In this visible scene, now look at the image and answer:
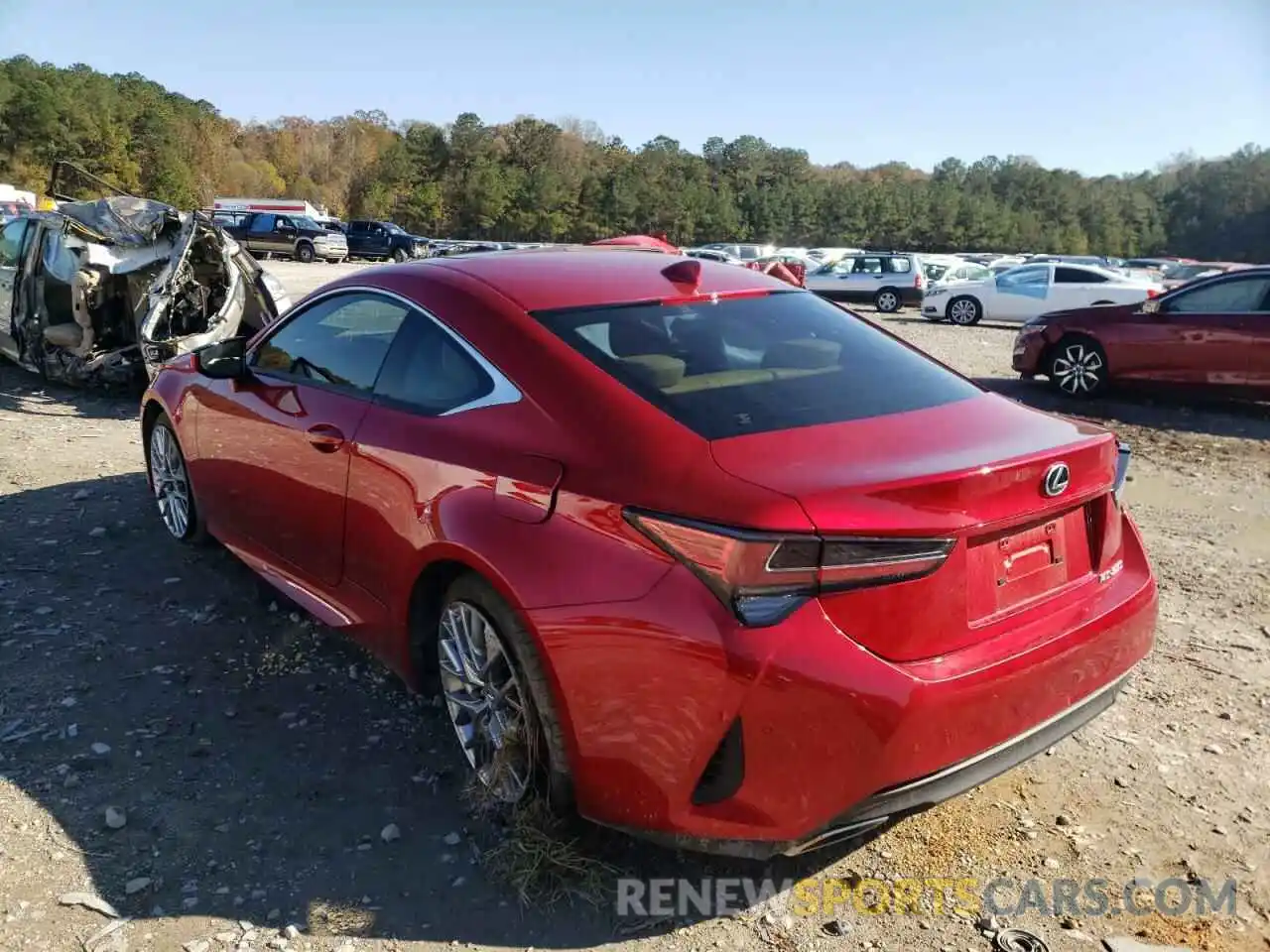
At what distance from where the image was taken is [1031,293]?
20.5m

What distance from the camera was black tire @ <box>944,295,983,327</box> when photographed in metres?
20.8

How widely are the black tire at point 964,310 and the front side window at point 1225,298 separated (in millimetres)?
10930

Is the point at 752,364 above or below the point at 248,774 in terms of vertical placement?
above

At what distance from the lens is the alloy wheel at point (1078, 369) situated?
34.6 feet

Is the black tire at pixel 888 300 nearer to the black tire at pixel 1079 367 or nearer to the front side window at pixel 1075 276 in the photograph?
the front side window at pixel 1075 276

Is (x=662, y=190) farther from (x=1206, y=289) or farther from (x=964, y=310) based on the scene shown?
(x=1206, y=289)

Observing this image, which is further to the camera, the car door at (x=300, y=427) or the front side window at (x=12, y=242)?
the front side window at (x=12, y=242)

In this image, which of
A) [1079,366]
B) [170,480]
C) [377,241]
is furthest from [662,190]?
[170,480]

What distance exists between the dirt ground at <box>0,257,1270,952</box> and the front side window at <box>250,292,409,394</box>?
1.12 metres

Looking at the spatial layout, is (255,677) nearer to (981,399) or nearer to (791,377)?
(791,377)

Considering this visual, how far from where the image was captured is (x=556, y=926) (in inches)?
96.9

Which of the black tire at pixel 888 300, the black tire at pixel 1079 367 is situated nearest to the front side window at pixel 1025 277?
the black tire at pixel 888 300

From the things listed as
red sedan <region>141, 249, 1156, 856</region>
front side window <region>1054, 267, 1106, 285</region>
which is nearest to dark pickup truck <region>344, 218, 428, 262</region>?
front side window <region>1054, 267, 1106, 285</region>

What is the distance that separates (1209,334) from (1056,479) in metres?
8.78
